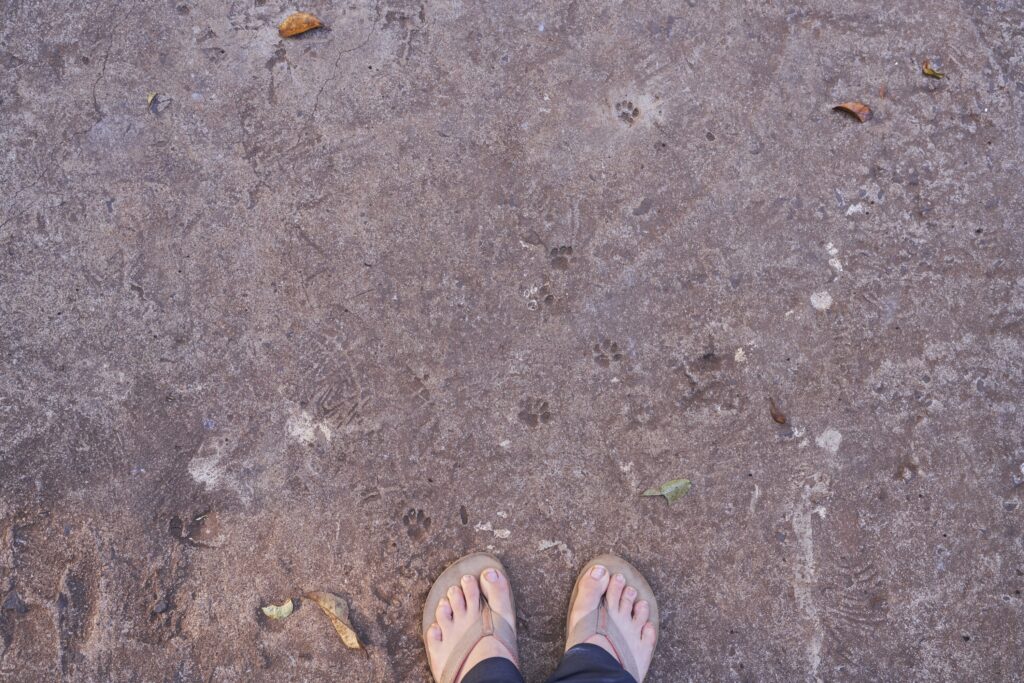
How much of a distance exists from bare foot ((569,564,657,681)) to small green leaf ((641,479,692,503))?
0.90 ft

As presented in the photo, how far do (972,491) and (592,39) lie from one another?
1866 mm

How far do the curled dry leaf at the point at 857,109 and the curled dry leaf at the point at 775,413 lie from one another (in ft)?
3.11

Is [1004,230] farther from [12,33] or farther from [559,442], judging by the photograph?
[12,33]

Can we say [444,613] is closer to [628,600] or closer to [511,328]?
[628,600]

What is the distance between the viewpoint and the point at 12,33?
2076 mm

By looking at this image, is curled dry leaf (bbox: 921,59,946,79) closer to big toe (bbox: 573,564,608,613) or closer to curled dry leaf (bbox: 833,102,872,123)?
curled dry leaf (bbox: 833,102,872,123)

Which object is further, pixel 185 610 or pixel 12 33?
pixel 12 33

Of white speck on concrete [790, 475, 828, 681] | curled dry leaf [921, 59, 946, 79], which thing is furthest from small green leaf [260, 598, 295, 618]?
curled dry leaf [921, 59, 946, 79]

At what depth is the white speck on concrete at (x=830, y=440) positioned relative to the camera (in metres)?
1.98

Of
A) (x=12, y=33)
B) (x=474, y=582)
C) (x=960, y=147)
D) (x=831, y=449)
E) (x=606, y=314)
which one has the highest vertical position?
(x=12, y=33)

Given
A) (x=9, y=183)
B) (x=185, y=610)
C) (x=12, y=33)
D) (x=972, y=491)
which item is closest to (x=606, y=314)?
(x=972, y=491)

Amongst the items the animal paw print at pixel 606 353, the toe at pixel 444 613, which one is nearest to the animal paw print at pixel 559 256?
the animal paw print at pixel 606 353

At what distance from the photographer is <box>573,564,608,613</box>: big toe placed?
1939 mm

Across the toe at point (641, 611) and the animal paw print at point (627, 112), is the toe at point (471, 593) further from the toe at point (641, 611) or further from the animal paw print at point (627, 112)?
the animal paw print at point (627, 112)
